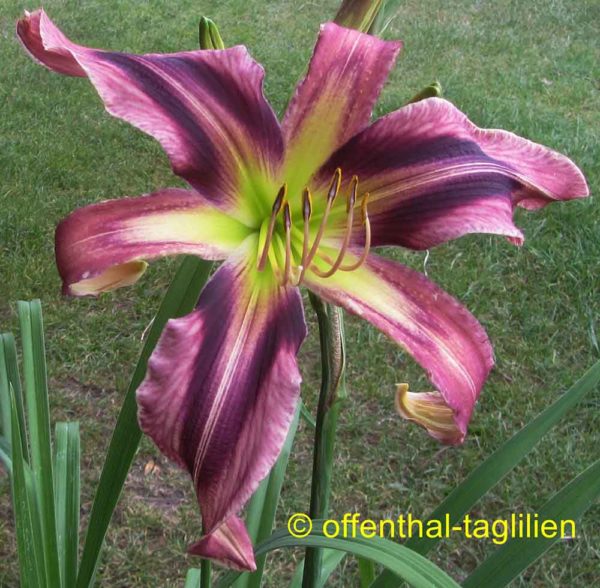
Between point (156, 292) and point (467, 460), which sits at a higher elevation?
point (156, 292)

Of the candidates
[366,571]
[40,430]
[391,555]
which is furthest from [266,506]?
[391,555]

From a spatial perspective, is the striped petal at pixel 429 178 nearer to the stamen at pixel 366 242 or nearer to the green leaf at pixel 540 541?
the stamen at pixel 366 242

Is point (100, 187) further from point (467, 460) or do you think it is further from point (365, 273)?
point (365, 273)

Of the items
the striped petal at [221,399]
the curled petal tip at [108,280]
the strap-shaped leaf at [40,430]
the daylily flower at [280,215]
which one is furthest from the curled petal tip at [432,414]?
the strap-shaped leaf at [40,430]

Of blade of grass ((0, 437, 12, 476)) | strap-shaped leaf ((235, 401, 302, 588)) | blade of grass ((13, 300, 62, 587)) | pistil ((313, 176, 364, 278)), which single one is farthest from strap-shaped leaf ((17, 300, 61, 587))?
pistil ((313, 176, 364, 278))

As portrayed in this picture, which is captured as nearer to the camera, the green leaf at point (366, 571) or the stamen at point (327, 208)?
the stamen at point (327, 208)

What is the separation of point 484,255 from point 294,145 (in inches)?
82.8

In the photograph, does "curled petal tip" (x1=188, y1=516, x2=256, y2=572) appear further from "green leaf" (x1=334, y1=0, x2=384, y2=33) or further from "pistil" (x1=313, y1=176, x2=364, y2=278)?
"green leaf" (x1=334, y1=0, x2=384, y2=33)

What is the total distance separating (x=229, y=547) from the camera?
19.6 inches

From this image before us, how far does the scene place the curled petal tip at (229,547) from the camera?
483 mm

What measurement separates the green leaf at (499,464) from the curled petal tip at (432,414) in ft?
0.95

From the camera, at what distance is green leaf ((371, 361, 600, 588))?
823 mm

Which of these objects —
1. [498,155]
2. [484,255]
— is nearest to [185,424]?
[498,155]

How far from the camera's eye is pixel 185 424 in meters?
0.46
